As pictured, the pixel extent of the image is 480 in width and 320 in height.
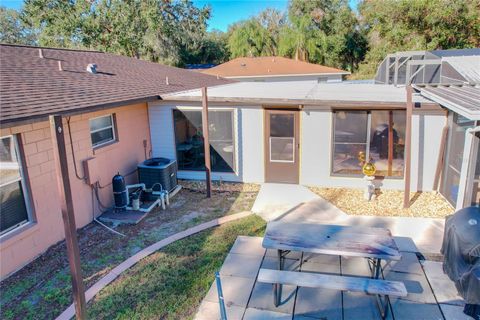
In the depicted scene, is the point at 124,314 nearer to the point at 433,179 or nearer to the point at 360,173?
the point at 360,173

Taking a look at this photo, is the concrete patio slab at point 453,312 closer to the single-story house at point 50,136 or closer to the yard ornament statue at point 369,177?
the yard ornament statue at point 369,177

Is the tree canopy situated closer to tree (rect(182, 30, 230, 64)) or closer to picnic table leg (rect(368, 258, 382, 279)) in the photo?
tree (rect(182, 30, 230, 64))

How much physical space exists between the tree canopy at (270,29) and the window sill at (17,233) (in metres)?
22.5

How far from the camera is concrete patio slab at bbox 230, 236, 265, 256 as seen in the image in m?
5.37

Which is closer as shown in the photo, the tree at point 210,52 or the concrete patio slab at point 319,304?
the concrete patio slab at point 319,304

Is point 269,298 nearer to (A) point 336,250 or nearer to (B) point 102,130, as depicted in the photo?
(A) point 336,250

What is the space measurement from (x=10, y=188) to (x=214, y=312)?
374 centimetres

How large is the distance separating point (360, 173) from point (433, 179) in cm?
168

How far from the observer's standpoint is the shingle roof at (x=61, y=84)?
15.7ft

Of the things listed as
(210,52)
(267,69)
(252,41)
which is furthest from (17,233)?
(210,52)

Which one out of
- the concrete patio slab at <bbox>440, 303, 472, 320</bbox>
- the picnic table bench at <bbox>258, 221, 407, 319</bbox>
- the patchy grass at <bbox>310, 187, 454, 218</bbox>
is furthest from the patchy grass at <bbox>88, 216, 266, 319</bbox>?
the concrete patio slab at <bbox>440, 303, 472, 320</bbox>

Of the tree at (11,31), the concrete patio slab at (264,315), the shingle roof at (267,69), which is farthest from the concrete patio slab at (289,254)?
the tree at (11,31)

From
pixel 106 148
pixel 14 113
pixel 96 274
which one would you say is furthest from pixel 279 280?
pixel 106 148

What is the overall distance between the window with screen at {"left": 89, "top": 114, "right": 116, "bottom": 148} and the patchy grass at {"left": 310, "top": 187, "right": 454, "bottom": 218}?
5.17m
